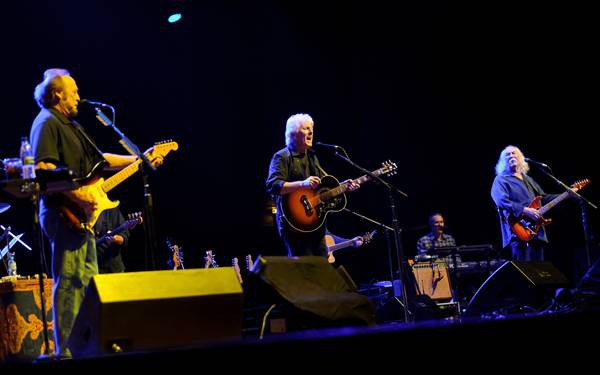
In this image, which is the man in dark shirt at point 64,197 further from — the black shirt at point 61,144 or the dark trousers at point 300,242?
the dark trousers at point 300,242

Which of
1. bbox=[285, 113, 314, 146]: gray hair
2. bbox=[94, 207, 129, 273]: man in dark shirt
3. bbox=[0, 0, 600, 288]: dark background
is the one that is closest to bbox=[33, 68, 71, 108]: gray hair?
bbox=[285, 113, 314, 146]: gray hair

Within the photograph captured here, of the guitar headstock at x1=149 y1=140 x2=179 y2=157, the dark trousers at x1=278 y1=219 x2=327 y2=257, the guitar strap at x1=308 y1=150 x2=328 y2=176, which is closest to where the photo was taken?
the guitar headstock at x1=149 y1=140 x2=179 y2=157

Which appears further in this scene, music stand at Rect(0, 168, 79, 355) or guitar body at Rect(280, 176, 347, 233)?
guitar body at Rect(280, 176, 347, 233)

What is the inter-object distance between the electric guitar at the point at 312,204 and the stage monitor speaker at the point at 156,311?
202 cm

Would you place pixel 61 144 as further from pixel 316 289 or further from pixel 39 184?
pixel 316 289

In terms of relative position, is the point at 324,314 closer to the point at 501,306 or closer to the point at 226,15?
the point at 501,306

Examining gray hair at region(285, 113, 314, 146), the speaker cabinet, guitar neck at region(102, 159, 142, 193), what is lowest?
the speaker cabinet

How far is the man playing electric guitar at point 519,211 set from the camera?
7.39 metres

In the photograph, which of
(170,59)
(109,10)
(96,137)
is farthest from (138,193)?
(109,10)

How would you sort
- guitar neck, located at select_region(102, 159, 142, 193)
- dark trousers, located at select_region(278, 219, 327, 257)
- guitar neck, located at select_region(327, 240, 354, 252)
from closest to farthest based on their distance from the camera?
guitar neck, located at select_region(102, 159, 142, 193) < dark trousers, located at select_region(278, 219, 327, 257) < guitar neck, located at select_region(327, 240, 354, 252)

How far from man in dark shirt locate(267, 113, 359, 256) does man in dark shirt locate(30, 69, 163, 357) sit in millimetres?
1714

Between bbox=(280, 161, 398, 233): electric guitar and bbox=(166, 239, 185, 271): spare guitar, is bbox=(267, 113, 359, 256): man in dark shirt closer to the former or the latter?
bbox=(280, 161, 398, 233): electric guitar

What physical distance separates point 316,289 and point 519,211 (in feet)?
13.2

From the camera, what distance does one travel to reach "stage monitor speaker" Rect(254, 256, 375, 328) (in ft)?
12.6
